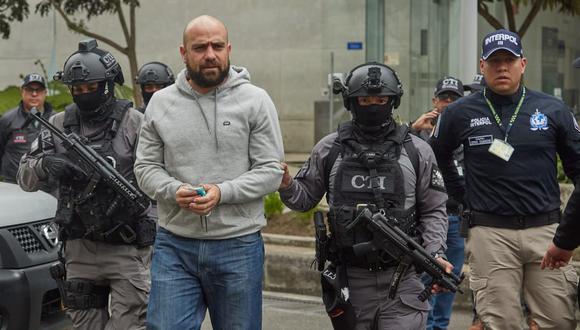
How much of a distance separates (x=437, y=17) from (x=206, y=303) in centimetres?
898

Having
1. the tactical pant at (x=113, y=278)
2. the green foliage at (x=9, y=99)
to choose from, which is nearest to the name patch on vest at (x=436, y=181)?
the tactical pant at (x=113, y=278)

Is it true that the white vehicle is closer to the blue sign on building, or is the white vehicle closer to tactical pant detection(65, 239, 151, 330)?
tactical pant detection(65, 239, 151, 330)

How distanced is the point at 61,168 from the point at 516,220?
251cm

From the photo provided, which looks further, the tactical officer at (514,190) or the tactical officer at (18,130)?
the tactical officer at (18,130)

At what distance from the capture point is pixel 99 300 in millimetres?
5414

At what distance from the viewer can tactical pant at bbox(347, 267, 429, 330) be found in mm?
4727

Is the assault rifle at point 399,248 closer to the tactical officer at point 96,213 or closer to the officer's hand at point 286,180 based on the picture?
the officer's hand at point 286,180

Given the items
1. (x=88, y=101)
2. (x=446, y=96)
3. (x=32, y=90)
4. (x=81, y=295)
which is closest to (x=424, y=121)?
(x=446, y=96)

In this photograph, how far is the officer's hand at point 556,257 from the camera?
15.4ft

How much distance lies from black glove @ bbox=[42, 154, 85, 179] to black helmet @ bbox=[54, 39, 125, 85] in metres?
0.46

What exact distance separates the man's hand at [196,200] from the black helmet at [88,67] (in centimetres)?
132

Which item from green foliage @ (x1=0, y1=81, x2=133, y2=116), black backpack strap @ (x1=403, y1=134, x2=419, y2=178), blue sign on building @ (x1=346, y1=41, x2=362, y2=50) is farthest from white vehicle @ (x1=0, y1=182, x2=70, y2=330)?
green foliage @ (x1=0, y1=81, x2=133, y2=116)

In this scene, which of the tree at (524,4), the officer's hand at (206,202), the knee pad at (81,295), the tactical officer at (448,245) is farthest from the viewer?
the tree at (524,4)

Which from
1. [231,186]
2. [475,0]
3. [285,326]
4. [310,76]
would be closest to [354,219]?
[231,186]
